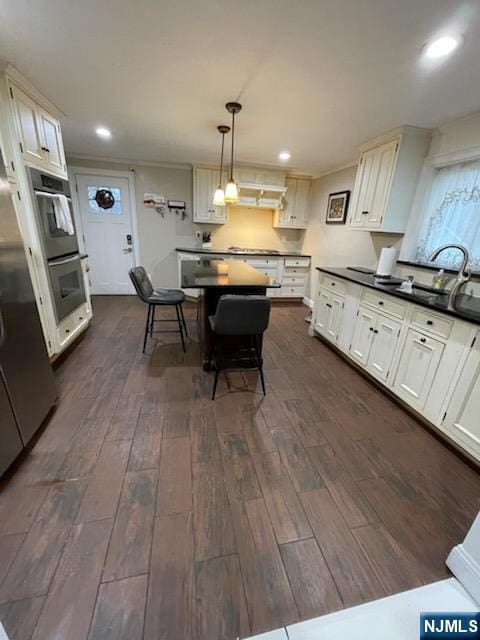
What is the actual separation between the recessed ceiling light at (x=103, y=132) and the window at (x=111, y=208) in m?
1.29

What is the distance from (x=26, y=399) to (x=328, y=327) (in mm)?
3014

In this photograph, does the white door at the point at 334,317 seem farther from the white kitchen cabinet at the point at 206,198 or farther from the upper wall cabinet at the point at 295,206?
the white kitchen cabinet at the point at 206,198

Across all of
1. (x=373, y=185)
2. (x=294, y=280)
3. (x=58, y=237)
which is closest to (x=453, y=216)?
(x=373, y=185)

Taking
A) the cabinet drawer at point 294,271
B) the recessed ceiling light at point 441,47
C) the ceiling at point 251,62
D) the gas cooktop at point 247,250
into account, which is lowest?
the cabinet drawer at point 294,271

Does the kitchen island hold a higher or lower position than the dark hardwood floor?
higher

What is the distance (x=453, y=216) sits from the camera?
254 cm

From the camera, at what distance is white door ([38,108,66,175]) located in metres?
2.43

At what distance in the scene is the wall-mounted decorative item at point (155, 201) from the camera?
4711 mm

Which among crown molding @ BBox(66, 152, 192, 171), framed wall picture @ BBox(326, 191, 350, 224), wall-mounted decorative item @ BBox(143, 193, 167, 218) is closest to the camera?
framed wall picture @ BBox(326, 191, 350, 224)

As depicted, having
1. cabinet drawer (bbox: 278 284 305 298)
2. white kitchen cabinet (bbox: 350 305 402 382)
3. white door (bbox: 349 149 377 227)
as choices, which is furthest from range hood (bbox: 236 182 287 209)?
white kitchen cabinet (bbox: 350 305 402 382)

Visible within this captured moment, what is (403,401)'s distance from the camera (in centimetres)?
224

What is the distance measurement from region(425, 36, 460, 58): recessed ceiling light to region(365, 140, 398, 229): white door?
1.26 meters

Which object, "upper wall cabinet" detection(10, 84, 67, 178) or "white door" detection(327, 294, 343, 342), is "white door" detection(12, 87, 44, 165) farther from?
"white door" detection(327, 294, 343, 342)

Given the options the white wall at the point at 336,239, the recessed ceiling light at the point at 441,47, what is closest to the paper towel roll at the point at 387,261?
the white wall at the point at 336,239
